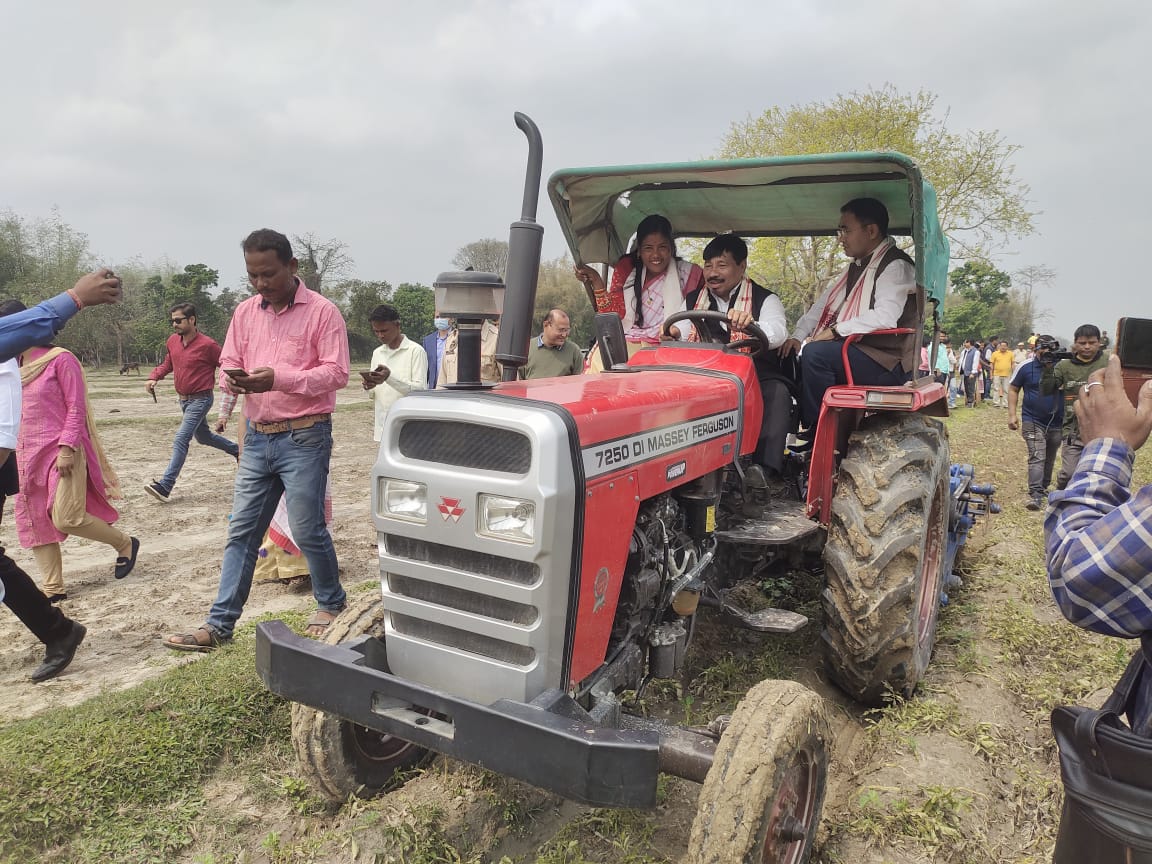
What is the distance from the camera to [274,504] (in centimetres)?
393

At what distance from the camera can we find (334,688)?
7.16ft

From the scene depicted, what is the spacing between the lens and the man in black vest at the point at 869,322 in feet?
12.4

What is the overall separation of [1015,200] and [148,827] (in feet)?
78.8

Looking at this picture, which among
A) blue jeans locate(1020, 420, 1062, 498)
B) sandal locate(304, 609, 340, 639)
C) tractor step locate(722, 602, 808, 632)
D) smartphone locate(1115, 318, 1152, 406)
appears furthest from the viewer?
blue jeans locate(1020, 420, 1062, 498)

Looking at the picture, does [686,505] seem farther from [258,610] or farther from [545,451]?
[258,610]

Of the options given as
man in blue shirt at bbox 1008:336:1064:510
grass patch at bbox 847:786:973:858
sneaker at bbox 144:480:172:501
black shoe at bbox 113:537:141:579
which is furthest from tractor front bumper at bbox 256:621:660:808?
man in blue shirt at bbox 1008:336:1064:510

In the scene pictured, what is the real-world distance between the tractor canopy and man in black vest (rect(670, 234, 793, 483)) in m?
0.41

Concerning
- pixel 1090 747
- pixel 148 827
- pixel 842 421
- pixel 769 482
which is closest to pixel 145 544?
pixel 148 827

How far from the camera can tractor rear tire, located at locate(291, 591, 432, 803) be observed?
2545 millimetres

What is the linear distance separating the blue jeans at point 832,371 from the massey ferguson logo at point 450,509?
225cm

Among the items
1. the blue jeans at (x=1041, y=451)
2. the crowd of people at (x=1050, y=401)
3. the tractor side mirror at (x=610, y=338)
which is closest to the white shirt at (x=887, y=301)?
the tractor side mirror at (x=610, y=338)

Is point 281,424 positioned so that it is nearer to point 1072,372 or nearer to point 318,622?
point 318,622

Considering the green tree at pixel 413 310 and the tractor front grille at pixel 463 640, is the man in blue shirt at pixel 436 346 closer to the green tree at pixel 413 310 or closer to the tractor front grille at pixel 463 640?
the tractor front grille at pixel 463 640

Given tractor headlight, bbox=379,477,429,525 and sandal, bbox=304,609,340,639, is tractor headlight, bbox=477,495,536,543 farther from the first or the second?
sandal, bbox=304,609,340,639
